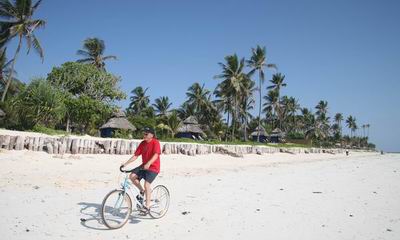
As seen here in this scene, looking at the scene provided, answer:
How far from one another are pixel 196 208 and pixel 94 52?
42032 mm

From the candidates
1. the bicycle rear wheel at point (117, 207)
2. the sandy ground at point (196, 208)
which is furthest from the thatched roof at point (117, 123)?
the bicycle rear wheel at point (117, 207)

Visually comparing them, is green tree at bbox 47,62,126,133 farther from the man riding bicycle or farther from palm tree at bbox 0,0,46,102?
the man riding bicycle

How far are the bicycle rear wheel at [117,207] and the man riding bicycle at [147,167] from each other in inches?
Answer: 14.2

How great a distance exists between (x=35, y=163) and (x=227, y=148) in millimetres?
15644

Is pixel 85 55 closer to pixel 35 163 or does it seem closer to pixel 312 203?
pixel 35 163

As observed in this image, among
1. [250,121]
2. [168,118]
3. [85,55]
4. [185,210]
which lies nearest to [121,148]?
[185,210]

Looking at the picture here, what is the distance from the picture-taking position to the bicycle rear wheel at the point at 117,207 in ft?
18.4

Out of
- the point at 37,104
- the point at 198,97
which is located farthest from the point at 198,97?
the point at 37,104

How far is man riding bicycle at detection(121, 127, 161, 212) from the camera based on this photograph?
606 centimetres

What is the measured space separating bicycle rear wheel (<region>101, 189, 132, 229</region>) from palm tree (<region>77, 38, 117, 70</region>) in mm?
41989

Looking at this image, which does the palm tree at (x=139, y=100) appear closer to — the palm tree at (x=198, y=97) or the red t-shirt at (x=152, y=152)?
the palm tree at (x=198, y=97)

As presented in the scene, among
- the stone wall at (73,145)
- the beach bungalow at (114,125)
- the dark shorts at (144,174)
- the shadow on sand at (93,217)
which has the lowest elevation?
the shadow on sand at (93,217)

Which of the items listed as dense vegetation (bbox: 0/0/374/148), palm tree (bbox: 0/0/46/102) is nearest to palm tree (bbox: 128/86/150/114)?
dense vegetation (bbox: 0/0/374/148)

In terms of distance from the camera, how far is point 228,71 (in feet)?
164
